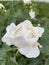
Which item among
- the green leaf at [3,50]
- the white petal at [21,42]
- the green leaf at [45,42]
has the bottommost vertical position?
the green leaf at [3,50]

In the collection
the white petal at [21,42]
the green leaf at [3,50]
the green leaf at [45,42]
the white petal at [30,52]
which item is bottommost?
the green leaf at [3,50]

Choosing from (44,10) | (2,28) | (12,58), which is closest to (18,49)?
(12,58)

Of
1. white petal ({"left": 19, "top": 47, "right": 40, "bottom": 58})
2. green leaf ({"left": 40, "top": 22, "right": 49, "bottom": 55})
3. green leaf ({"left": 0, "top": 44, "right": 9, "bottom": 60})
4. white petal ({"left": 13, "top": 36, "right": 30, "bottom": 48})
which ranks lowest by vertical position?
green leaf ({"left": 0, "top": 44, "right": 9, "bottom": 60})

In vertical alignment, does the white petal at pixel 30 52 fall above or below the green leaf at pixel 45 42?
above

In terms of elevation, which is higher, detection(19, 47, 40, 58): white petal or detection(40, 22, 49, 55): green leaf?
detection(19, 47, 40, 58): white petal

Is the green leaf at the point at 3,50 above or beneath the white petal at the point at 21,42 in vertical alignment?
beneath

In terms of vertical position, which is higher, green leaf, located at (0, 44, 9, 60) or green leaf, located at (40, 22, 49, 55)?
green leaf, located at (40, 22, 49, 55)

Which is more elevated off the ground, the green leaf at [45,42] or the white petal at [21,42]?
the white petal at [21,42]

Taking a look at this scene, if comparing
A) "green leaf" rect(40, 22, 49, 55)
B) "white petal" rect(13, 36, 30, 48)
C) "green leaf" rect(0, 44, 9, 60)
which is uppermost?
"white petal" rect(13, 36, 30, 48)

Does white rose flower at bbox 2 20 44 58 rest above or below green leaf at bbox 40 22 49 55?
above
